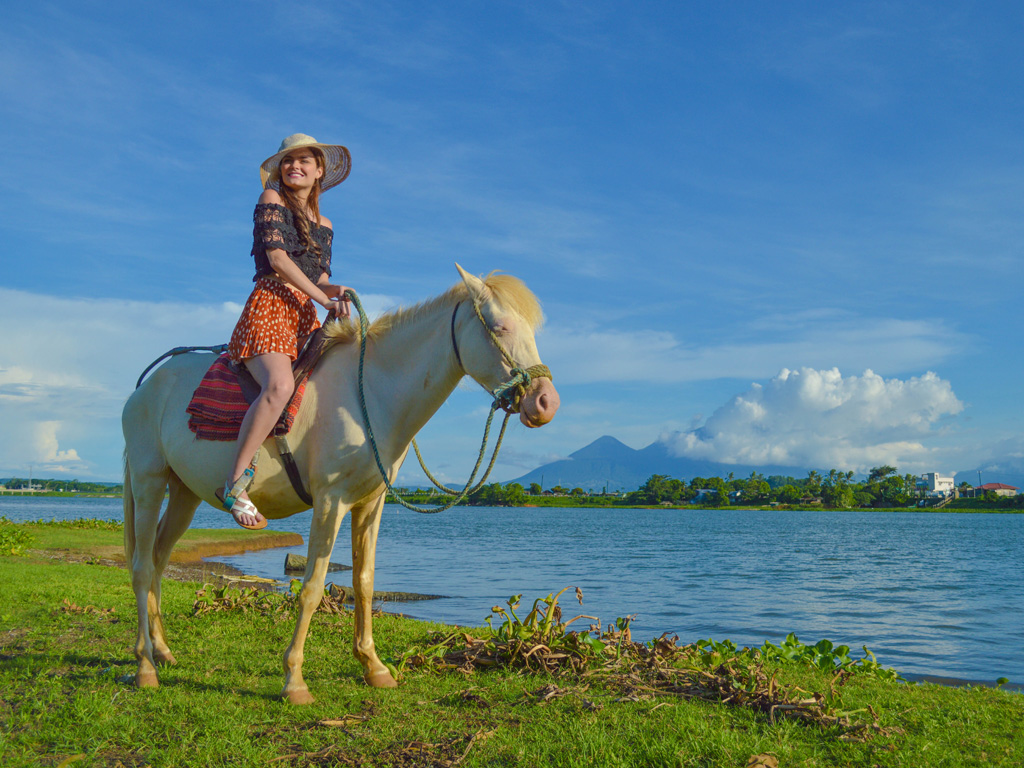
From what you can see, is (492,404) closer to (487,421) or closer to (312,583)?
(487,421)

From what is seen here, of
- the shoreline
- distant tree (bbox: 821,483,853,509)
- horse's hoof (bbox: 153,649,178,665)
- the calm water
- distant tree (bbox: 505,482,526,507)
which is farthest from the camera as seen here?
distant tree (bbox: 505,482,526,507)

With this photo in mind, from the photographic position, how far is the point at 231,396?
14.6 feet

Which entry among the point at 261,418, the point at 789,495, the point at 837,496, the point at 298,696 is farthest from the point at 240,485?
the point at 837,496

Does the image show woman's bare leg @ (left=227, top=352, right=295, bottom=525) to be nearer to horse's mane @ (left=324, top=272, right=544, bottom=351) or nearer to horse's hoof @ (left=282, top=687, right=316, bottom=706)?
horse's mane @ (left=324, top=272, right=544, bottom=351)

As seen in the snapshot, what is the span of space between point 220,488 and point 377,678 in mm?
1658

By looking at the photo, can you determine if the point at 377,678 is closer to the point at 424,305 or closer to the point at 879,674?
the point at 424,305

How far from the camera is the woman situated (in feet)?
13.6

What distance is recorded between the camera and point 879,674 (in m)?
5.80

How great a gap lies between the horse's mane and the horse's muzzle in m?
0.53

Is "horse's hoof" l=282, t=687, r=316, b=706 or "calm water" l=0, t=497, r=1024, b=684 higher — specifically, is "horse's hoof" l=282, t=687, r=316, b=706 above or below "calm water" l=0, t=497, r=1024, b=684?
above

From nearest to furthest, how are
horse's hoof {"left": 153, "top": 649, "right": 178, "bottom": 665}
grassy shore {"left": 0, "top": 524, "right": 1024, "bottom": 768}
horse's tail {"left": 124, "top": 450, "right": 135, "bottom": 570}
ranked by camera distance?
grassy shore {"left": 0, "top": 524, "right": 1024, "bottom": 768}
horse's hoof {"left": 153, "top": 649, "right": 178, "bottom": 665}
horse's tail {"left": 124, "top": 450, "right": 135, "bottom": 570}

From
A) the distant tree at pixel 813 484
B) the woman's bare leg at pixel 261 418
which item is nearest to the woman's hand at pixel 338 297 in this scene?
the woman's bare leg at pixel 261 418

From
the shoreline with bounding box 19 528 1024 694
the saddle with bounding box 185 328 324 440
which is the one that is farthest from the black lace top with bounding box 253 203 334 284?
the shoreline with bounding box 19 528 1024 694

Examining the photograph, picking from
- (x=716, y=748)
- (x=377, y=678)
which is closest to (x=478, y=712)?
(x=377, y=678)
